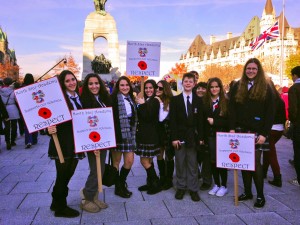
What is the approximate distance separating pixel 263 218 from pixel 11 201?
378 centimetres

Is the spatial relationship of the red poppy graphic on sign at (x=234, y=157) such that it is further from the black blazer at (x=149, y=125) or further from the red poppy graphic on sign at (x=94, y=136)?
the red poppy graphic on sign at (x=94, y=136)

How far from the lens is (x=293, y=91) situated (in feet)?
18.2

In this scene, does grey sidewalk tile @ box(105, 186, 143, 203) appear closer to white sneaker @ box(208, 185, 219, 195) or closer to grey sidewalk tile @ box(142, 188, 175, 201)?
grey sidewalk tile @ box(142, 188, 175, 201)

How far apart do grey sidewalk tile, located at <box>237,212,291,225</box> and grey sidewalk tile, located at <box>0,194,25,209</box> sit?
331 cm

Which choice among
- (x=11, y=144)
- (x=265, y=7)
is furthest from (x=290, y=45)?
(x=11, y=144)

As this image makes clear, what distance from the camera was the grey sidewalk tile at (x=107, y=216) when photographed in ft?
14.1

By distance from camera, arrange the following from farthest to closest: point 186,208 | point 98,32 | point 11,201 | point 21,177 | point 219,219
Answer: point 98,32 < point 21,177 < point 11,201 < point 186,208 < point 219,219

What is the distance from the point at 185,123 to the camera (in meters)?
5.18

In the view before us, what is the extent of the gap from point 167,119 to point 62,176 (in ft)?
6.80

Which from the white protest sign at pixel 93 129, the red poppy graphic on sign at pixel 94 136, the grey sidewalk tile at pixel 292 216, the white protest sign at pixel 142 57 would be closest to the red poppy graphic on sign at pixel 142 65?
the white protest sign at pixel 142 57

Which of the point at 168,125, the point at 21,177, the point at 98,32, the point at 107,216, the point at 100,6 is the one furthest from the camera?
the point at 100,6

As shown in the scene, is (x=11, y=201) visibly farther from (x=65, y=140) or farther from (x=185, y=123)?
(x=185, y=123)

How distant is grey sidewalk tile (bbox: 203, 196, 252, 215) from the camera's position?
4637 mm

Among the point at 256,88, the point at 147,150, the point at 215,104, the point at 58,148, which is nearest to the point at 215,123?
the point at 215,104
